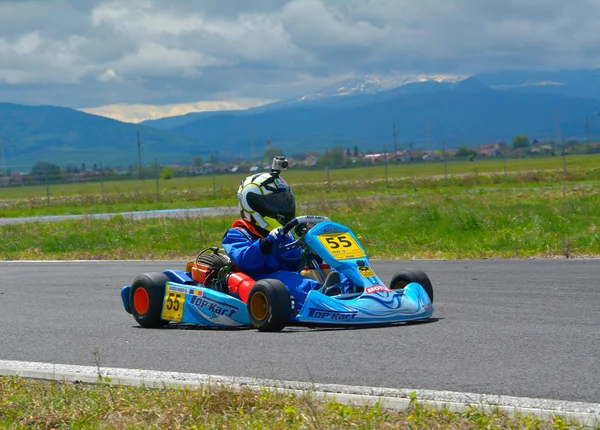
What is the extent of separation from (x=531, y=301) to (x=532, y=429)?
15.4 ft

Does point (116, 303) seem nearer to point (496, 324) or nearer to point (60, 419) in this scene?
point (496, 324)

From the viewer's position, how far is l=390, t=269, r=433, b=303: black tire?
8.66m

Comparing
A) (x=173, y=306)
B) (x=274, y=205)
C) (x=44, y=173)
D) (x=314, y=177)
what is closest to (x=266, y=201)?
(x=274, y=205)

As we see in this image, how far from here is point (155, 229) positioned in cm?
2155

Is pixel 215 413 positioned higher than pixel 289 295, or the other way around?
pixel 289 295

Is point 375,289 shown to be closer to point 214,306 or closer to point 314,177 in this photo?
point 214,306

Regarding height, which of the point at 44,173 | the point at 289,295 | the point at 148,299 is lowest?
the point at 148,299

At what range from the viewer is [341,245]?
818 centimetres

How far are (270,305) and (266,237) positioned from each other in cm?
110

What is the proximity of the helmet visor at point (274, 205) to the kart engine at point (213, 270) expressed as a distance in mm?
563

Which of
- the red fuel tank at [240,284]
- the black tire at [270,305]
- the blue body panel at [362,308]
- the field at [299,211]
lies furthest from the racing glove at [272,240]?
the field at [299,211]

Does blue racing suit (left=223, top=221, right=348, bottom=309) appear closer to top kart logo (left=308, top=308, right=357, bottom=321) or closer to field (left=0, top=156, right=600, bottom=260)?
top kart logo (left=308, top=308, right=357, bottom=321)

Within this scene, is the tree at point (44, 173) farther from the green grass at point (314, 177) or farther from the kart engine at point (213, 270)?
the kart engine at point (213, 270)

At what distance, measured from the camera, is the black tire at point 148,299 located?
29.2 feet
